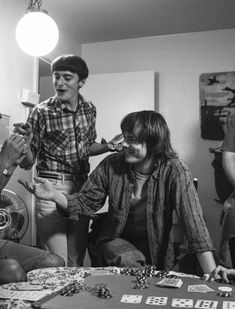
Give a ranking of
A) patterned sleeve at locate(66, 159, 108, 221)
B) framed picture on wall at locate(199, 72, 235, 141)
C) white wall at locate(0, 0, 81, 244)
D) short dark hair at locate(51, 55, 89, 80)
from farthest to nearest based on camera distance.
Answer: framed picture on wall at locate(199, 72, 235, 141)
white wall at locate(0, 0, 81, 244)
short dark hair at locate(51, 55, 89, 80)
patterned sleeve at locate(66, 159, 108, 221)

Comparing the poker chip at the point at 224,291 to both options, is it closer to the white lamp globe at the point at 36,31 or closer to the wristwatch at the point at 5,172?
the wristwatch at the point at 5,172

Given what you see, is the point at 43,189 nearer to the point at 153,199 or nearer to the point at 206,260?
the point at 153,199

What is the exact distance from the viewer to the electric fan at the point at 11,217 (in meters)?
1.84

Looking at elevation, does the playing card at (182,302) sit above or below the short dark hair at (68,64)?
below

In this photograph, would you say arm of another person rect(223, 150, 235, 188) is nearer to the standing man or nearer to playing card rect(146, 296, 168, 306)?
the standing man

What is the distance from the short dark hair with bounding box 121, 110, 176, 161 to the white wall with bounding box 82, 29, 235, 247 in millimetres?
2220

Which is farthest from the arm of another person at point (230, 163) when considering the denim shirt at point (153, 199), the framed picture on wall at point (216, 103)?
the framed picture on wall at point (216, 103)

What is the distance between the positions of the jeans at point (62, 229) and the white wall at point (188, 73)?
2.08 m

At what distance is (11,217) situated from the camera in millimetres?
2027

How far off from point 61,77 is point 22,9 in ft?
4.08

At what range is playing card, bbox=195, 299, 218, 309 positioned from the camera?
0.96 m

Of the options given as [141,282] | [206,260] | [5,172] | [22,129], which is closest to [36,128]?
[22,129]

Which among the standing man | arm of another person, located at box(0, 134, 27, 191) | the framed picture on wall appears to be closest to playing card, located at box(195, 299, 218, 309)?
arm of another person, located at box(0, 134, 27, 191)

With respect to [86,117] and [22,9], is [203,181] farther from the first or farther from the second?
[22,9]
